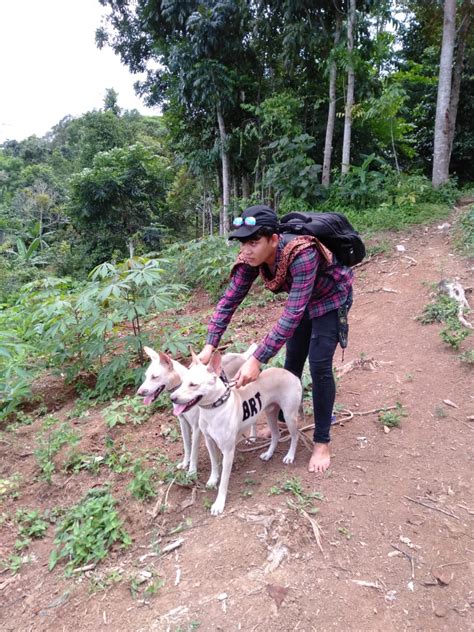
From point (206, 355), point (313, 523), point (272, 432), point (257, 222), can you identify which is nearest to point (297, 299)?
point (257, 222)

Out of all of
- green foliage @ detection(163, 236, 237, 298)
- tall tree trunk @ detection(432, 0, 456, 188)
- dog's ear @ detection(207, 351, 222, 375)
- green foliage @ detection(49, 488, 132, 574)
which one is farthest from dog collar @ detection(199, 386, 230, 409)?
tall tree trunk @ detection(432, 0, 456, 188)

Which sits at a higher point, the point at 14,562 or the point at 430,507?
the point at 430,507

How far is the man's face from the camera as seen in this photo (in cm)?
213

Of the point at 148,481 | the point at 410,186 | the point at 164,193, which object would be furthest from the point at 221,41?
the point at 148,481

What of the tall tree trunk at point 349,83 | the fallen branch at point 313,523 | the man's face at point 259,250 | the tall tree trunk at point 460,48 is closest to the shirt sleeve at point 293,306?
the man's face at point 259,250

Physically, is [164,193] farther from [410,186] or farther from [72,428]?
[72,428]

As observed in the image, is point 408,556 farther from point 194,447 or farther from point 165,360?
point 165,360

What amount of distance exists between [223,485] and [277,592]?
26.6 inches

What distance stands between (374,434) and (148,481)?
5.55ft

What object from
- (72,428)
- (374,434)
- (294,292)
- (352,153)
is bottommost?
(72,428)

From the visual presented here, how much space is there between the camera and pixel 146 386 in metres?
2.49

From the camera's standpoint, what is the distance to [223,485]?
2.40 meters

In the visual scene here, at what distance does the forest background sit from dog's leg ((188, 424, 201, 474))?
4.07 feet

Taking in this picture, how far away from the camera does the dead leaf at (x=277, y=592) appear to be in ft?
5.89
